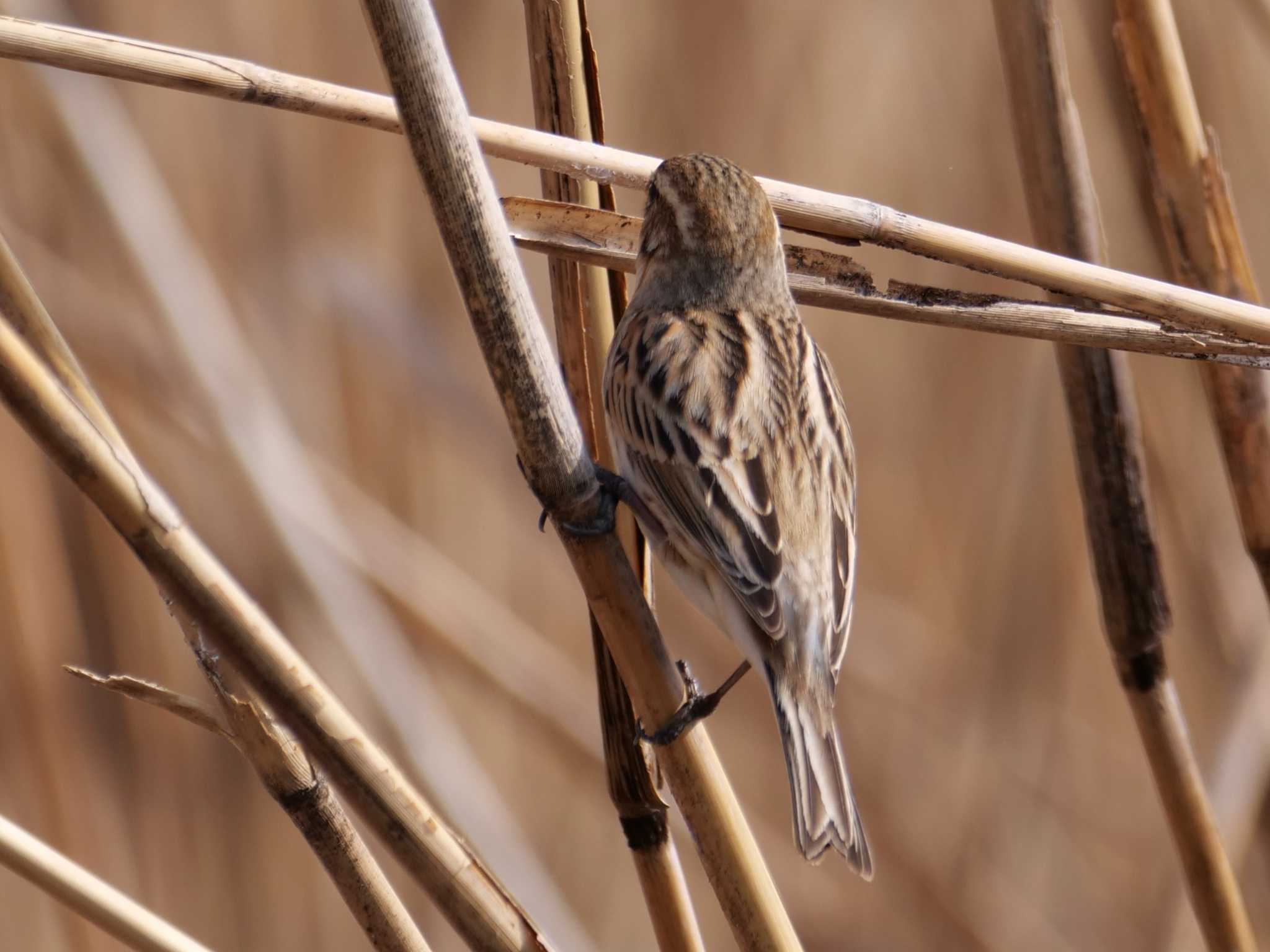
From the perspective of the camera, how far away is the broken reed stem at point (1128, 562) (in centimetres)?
204

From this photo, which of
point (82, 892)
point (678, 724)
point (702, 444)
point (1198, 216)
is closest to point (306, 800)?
point (82, 892)

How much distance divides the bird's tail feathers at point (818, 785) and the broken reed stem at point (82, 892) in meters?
0.78

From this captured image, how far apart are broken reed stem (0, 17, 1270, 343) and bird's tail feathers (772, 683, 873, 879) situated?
0.66 meters

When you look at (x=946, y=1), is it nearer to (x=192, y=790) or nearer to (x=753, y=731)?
→ (x=753, y=731)

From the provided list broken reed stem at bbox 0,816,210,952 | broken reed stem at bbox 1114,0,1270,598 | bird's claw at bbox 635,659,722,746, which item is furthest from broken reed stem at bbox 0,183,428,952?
broken reed stem at bbox 1114,0,1270,598

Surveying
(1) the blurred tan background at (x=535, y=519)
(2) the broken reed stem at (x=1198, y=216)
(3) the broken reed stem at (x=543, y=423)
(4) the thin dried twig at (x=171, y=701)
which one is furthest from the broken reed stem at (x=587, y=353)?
(1) the blurred tan background at (x=535, y=519)

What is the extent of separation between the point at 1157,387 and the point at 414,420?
6.23 ft

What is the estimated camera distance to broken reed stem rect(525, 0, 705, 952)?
166 centimetres

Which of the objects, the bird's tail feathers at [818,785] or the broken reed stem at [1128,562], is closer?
the bird's tail feathers at [818,785]

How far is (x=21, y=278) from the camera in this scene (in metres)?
1.38

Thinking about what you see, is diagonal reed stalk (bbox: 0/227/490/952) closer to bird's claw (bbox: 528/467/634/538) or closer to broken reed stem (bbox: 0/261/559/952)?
broken reed stem (bbox: 0/261/559/952)

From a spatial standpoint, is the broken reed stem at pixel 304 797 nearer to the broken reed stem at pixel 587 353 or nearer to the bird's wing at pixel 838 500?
the broken reed stem at pixel 587 353

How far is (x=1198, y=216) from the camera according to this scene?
2.08 m

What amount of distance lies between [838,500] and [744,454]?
7.7 inches
